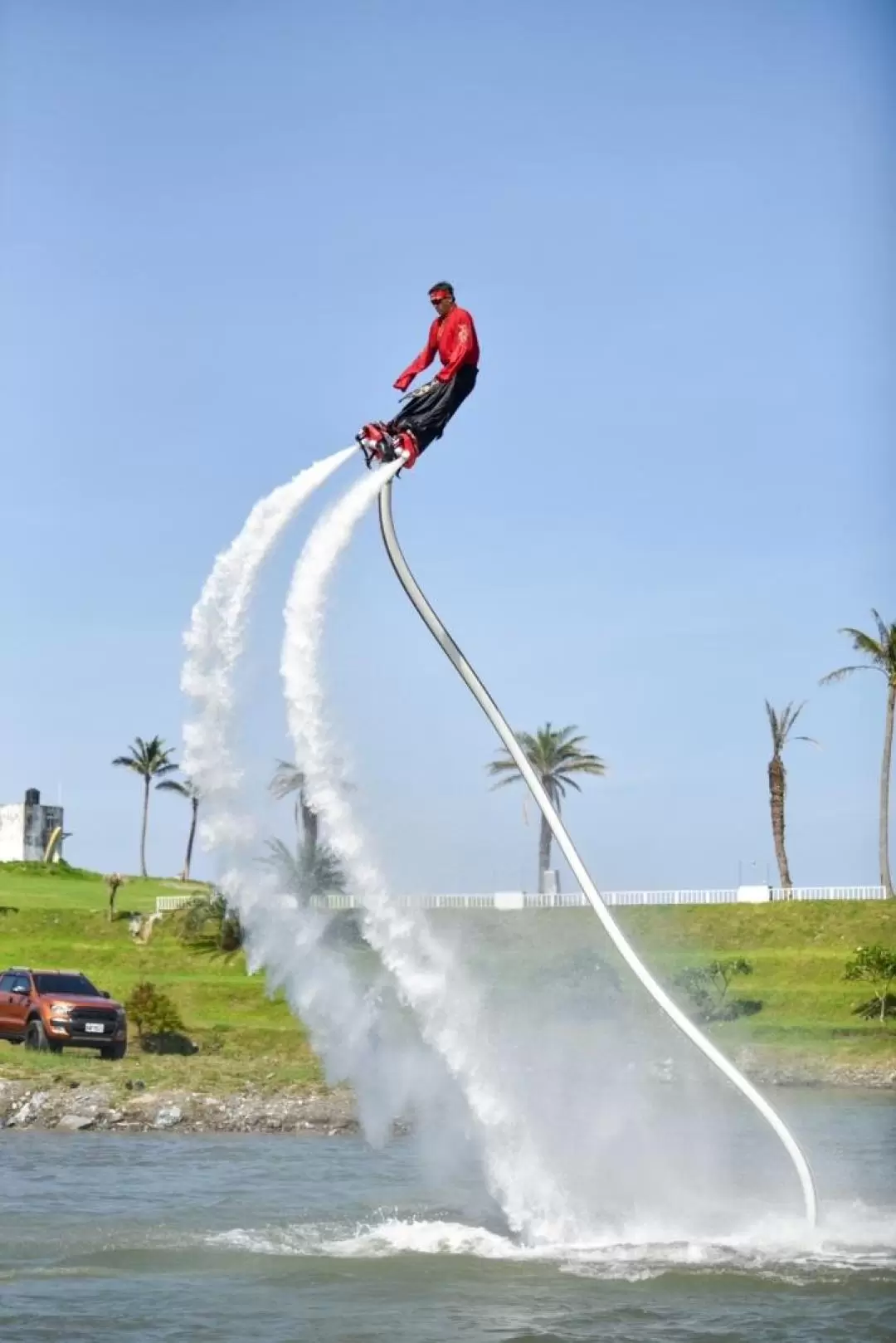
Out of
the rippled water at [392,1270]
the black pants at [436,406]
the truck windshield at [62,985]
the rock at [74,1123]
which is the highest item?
the black pants at [436,406]

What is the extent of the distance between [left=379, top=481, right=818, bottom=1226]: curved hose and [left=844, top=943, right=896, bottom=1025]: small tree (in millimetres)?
34752

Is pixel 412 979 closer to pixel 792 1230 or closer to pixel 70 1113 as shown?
pixel 792 1230

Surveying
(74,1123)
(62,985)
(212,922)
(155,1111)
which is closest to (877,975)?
(62,985)

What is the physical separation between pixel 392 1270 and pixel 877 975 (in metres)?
37.5

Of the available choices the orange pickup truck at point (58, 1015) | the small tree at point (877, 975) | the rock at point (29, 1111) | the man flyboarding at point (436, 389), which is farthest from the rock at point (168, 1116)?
the small tree at point (877, 975)

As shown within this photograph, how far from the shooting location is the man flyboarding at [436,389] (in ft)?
65.4

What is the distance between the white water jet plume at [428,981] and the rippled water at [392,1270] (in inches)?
43.3

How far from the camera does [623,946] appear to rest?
823 inches

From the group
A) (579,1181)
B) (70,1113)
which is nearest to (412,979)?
(579,1181)

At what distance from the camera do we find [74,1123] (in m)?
37.4

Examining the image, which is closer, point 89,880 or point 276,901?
point 276,901

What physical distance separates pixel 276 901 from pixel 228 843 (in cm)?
102

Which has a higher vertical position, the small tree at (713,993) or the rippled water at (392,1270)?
the small tree at (713,993)

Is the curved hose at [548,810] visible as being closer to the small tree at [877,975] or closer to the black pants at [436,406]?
the black pants at [436,406]
